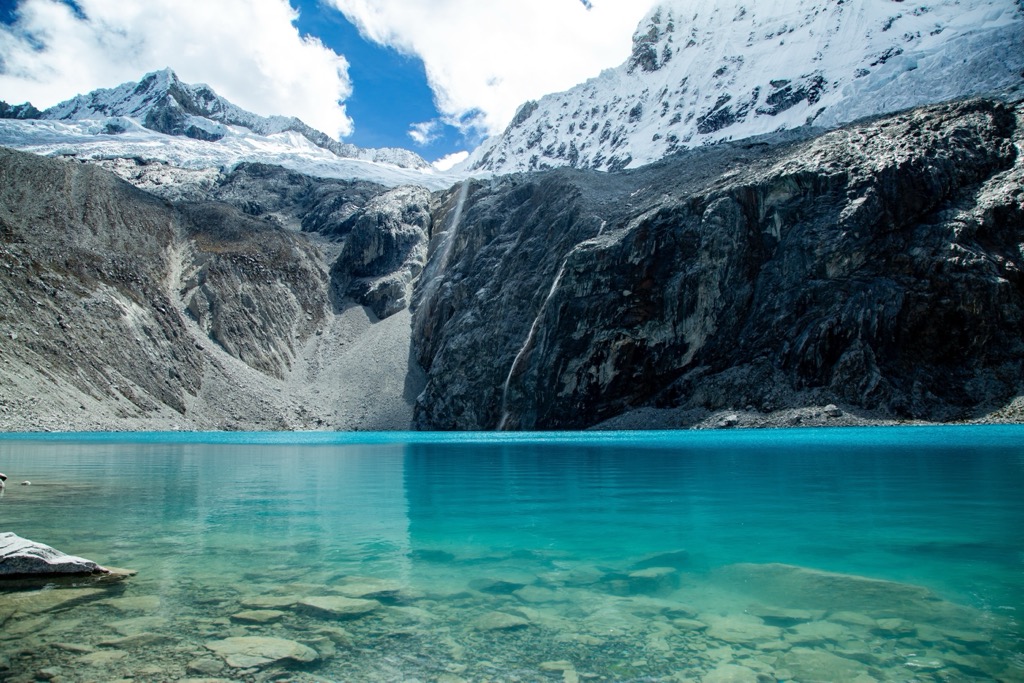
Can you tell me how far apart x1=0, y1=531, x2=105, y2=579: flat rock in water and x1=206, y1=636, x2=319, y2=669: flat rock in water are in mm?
3606

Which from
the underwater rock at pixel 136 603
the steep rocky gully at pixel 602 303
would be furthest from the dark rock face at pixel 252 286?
the underwater rock at pixel 136 603

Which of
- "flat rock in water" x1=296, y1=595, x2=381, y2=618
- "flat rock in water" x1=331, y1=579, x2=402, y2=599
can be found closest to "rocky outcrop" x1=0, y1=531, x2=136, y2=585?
"flat rock in water" x1=296, y1=595, x2=381, y2=618

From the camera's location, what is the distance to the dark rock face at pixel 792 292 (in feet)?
192

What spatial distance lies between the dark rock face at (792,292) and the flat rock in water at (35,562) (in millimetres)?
59208

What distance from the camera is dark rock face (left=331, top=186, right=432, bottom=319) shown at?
11212 centimetres

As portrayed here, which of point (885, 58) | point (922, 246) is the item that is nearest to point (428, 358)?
point (922, 246)

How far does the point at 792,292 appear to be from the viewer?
65.4 metres

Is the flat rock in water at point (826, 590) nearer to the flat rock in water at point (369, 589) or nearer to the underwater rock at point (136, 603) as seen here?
the flat rock in water at point (369, 589)

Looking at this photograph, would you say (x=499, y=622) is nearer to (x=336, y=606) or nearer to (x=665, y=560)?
(x=336, y=606)

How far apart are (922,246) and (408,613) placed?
68784mm

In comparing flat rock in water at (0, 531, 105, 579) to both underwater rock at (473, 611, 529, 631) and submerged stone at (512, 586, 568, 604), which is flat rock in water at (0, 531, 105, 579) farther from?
submerged stone at (512, 586, 568, 604)

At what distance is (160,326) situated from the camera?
84312 mm

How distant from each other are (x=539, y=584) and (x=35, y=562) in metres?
6.49

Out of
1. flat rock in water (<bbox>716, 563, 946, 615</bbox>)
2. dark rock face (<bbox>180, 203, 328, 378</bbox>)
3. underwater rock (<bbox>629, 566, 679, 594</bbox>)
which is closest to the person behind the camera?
flat rock in water (<bbox>716, 563, 946, 615</bbox>)
